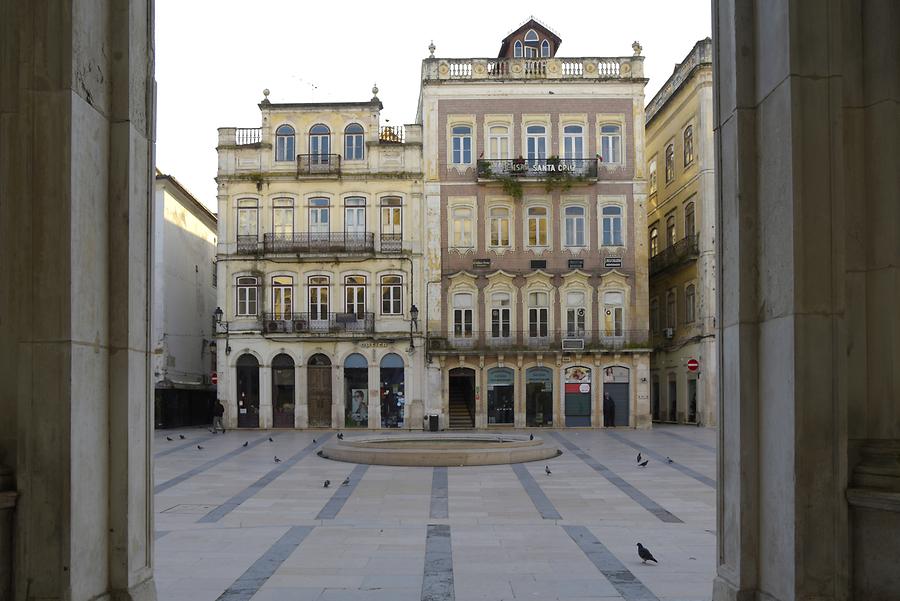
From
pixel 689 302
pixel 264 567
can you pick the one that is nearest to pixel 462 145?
pixel 689 302

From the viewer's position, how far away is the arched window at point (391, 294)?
133ft

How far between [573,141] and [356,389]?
14.2 meters

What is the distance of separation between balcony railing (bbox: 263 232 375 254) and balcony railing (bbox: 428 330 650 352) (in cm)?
500

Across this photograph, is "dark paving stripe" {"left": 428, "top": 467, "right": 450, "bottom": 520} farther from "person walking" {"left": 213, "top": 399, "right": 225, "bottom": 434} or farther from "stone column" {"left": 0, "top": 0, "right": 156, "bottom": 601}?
"person walking" {"left": 213, "top": 399, "right": 225, "bottom": 434}

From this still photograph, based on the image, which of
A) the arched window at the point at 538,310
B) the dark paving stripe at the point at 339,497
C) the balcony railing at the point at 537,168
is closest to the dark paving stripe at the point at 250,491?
the dark paving stripe at the point at 339,497

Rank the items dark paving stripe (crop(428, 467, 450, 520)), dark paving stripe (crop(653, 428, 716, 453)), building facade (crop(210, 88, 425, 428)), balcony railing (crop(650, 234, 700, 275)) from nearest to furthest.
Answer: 1. dark paving stripe (crop(428, 467, 450, 520))
2. dark paving stripe (crop(653, 428, 716, 453))
3. building facade (crop(210, 88, 425, 428))
4. balcony railing (crop(650, 234, 700, 275))

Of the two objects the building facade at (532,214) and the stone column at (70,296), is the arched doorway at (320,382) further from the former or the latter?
the stone column at (70,296)

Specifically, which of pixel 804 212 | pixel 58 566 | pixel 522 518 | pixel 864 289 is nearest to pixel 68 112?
pixel 58 566

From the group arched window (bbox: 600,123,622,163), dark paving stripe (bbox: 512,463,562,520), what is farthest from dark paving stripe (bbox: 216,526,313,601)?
arched window (bbox: 600,123,622,163)

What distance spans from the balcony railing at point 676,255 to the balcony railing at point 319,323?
13762 millimetres

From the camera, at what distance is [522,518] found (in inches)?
567

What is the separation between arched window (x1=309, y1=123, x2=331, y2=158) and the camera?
40.9 metres

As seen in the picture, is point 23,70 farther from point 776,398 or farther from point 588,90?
point 588,90

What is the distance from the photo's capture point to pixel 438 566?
10453 mm
